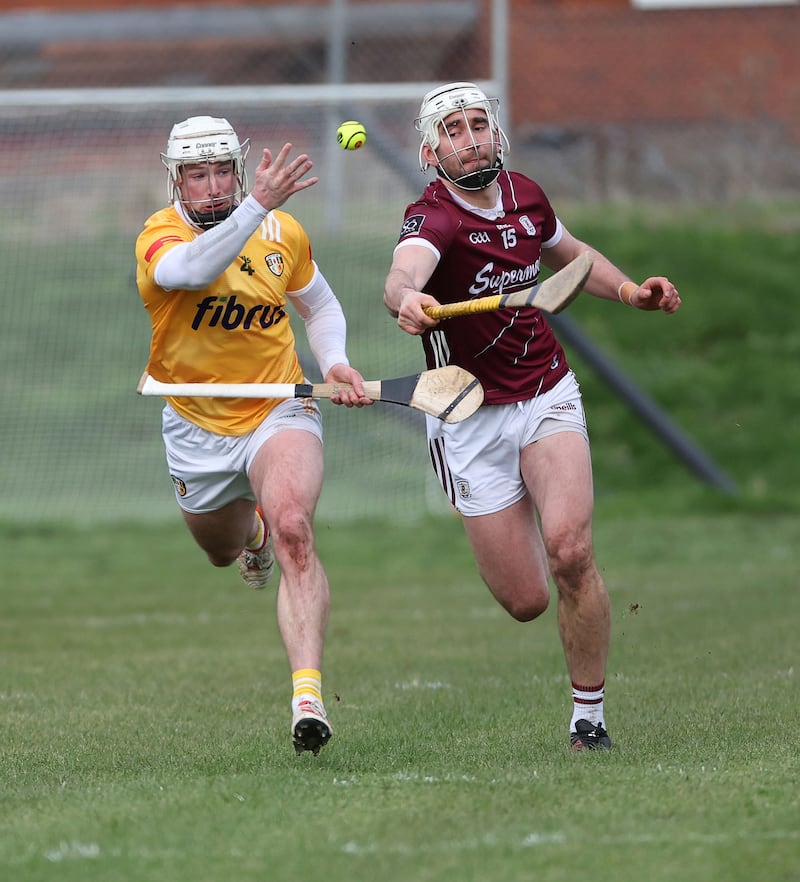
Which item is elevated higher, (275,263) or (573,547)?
(275,263)

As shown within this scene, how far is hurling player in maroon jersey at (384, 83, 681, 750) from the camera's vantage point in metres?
5.59

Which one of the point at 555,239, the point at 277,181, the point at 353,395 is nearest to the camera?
the point at 277,181

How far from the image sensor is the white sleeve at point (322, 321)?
631 cm

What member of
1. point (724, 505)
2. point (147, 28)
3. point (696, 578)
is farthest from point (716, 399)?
point (147, 28)

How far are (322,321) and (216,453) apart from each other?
681mm

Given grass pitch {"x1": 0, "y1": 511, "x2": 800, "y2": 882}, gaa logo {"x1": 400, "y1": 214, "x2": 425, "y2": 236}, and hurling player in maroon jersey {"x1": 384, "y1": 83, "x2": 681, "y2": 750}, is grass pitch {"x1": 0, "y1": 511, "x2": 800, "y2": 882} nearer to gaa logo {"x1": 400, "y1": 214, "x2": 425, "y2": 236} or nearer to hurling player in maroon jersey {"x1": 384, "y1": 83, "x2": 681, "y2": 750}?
hurling player in maroon jersey {"x1": 384, "y1": 83, "x2": 681, "y2": 750}

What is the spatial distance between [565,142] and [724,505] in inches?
198

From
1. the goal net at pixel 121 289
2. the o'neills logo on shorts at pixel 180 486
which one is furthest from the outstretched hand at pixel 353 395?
the goal net at pixel 121 289

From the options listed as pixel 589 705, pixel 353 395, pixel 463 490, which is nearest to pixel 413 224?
pixel 353 395

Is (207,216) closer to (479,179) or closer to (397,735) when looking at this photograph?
(479,179)

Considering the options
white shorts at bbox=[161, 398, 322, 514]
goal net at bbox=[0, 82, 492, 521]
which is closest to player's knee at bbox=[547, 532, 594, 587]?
white shorts at bbox=[161, 398, 322, 514]

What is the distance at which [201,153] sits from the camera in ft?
19.3

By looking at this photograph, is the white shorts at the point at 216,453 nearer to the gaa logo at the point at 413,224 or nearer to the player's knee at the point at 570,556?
the gaa logo at the point at 413,224

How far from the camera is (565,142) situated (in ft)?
56.7
